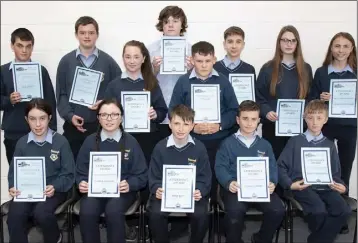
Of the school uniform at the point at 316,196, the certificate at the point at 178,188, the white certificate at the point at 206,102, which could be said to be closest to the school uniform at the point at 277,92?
the school uniform at the point at 316,196

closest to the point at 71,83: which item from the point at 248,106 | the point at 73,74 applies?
the point at 73,74

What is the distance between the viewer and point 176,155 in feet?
12.9

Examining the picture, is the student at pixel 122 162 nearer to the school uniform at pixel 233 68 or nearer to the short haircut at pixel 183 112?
the short haircut at pixel 183 112

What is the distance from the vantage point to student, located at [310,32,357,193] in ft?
14.9

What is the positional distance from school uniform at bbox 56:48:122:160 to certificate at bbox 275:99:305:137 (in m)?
1.64

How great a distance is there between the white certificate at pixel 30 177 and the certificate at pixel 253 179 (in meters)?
1.62

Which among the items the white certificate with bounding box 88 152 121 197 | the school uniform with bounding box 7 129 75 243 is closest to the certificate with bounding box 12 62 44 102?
the school uniform with bounding box 7 129 75 243

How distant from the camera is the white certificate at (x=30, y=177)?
12.6 ft

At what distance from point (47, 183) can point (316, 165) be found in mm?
2303

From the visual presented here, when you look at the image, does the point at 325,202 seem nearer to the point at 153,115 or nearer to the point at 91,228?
the point at 153,115

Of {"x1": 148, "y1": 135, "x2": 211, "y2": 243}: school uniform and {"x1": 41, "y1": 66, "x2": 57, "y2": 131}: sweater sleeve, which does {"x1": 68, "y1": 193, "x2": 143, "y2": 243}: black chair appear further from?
{"x1": 41, "y1": 66, "x2": 57, "y2": 131}: sweater sleeve

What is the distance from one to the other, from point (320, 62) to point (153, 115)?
226 centimetres

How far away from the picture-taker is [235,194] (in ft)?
12.8

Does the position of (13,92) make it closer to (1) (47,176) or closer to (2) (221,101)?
(1) (47,176)
